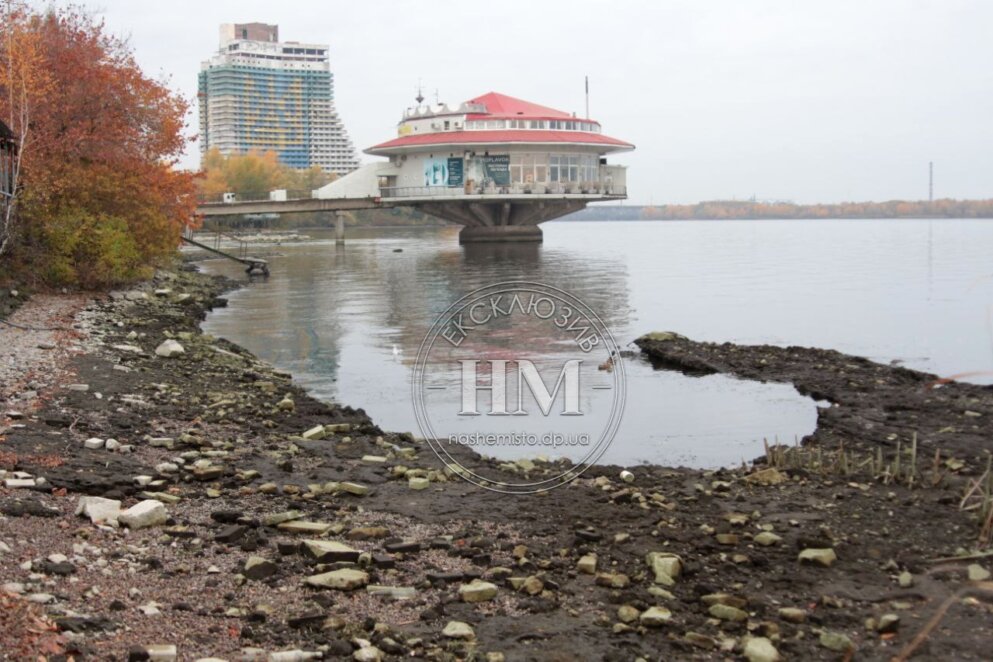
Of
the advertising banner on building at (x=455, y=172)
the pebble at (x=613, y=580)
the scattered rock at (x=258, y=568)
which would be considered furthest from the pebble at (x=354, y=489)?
the advertising banner on building at (x=455, y=172)

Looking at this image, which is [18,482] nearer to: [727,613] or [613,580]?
[613,580]

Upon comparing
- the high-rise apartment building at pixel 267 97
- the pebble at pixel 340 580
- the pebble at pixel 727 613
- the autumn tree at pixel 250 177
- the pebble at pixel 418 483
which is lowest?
the pebble at pixel 727 613

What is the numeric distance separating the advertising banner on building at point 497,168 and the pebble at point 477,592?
58532 mm

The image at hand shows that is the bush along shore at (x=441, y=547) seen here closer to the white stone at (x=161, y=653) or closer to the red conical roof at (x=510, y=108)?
the white stone at (x=161, y=653)

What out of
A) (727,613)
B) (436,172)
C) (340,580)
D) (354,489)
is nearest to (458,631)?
(340,580)

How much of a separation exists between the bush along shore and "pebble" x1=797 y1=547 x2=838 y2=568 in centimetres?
1

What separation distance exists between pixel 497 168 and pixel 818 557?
2297 inches

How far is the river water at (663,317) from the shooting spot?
1505cm

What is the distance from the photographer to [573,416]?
15.3 metres

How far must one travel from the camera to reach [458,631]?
20.6ft

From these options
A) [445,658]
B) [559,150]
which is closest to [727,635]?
[445,658]

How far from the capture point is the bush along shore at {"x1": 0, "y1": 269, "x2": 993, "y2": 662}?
614cm

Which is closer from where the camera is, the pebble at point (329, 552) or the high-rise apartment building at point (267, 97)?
the pebble at point (329, 552)

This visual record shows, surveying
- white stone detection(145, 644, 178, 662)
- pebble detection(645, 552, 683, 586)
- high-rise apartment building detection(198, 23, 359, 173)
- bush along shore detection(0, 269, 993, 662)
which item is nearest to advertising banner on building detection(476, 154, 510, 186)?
bush along shore detection(0, 269, 993, 662)
